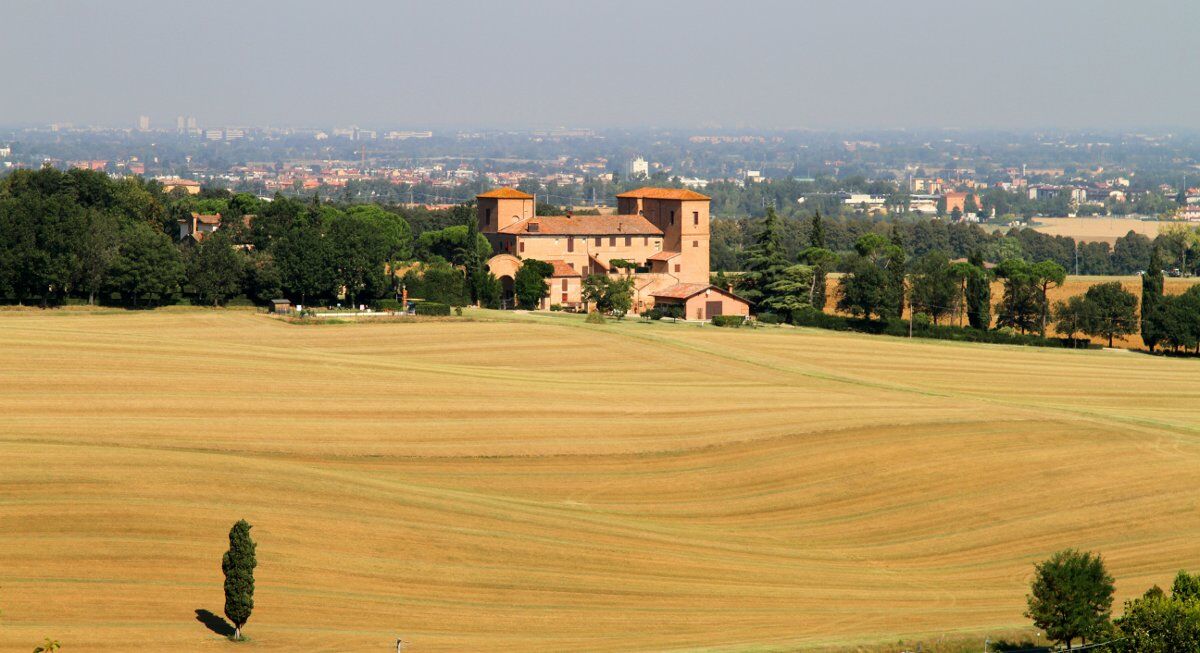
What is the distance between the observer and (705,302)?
89000 millimetres

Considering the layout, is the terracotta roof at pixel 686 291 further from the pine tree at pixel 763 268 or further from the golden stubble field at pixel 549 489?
the golden stubble field at pixel 549 489

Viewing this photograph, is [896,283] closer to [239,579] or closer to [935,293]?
[935,293]

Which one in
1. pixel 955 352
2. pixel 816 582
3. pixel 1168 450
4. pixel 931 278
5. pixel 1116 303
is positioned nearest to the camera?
pixel 816 582

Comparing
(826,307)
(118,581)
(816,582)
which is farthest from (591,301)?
(118,581)

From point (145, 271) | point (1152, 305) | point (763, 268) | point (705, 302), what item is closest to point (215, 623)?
point (145, 271)

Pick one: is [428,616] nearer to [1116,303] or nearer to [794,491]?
[794,491]

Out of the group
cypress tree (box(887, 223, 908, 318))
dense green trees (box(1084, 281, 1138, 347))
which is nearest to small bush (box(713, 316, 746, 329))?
cypress tree (box(887, 223, 908, 318))

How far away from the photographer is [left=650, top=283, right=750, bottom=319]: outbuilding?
88.6 metres

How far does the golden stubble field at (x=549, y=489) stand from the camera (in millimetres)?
32750

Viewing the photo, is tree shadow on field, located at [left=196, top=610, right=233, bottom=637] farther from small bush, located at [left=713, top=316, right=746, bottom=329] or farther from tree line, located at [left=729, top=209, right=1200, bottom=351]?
tree line, located at [left=729, top=209, right=1200, bottom=351]

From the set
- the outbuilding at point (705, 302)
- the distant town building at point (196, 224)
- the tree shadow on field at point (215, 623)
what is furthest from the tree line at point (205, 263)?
the tree shadow on field at point (215, 623)

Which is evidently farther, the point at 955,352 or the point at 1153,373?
the point at 955,352

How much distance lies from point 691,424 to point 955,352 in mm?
27062

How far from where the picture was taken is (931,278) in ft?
305
